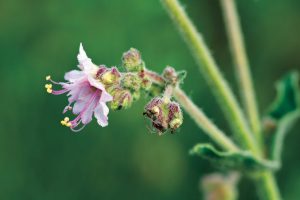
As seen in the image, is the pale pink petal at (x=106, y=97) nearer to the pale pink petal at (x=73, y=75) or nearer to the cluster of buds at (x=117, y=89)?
the cluster of buds at (x=117, y=89)

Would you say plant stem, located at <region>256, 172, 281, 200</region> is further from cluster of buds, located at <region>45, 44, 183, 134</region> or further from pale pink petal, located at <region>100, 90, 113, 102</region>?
pale pink petal, located at <region>100, 90, 113, 102</region>

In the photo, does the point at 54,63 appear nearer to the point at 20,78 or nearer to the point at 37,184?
the point at 20,78

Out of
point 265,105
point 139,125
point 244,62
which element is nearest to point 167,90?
point 244,62

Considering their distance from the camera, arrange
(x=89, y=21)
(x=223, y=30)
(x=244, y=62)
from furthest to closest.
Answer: (x=223, y=30)
(x=89, y=21)
(x=244, y=62)

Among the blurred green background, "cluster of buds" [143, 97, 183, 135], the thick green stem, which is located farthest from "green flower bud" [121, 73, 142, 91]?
the blurred green background

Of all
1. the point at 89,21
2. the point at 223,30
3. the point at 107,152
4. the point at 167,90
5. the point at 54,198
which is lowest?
the point at 167,90
